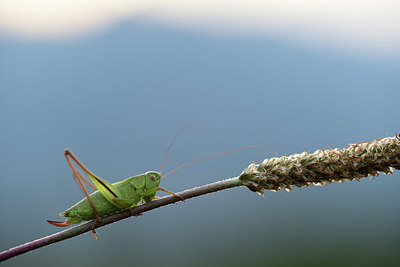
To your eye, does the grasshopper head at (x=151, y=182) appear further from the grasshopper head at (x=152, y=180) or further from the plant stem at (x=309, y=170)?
the plant stem at (x=309, y=170)

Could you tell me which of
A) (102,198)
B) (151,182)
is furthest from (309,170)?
(102,198)

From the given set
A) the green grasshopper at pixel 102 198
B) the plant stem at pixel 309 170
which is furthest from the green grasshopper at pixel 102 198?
the plant stem at pixel 309 170

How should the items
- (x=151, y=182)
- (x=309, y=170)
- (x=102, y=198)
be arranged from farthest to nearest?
(x=151, y=182)
(x=102, y=198)
(x=309, y=170)

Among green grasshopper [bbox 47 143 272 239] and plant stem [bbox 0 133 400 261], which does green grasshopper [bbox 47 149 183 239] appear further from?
plant stem [bbox 0 133 400 261]

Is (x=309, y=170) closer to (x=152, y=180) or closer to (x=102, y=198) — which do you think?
(x=152, y=180)

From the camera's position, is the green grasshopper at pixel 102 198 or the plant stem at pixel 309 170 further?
the green grasshopper at pixel 102 198

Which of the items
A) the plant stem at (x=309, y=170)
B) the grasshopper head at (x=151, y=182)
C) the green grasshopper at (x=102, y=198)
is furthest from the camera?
the grasshopper head at (x=151, y=182)

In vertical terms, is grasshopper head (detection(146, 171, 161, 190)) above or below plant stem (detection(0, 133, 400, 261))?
above

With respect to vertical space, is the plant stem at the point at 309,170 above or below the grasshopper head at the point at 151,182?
below

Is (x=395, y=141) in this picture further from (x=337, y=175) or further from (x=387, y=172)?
(x=337, y=175)

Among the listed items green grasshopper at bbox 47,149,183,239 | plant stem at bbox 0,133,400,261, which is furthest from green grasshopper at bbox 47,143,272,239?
plant stem at bbox 0,133,400,261

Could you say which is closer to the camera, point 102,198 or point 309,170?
point 309,170
